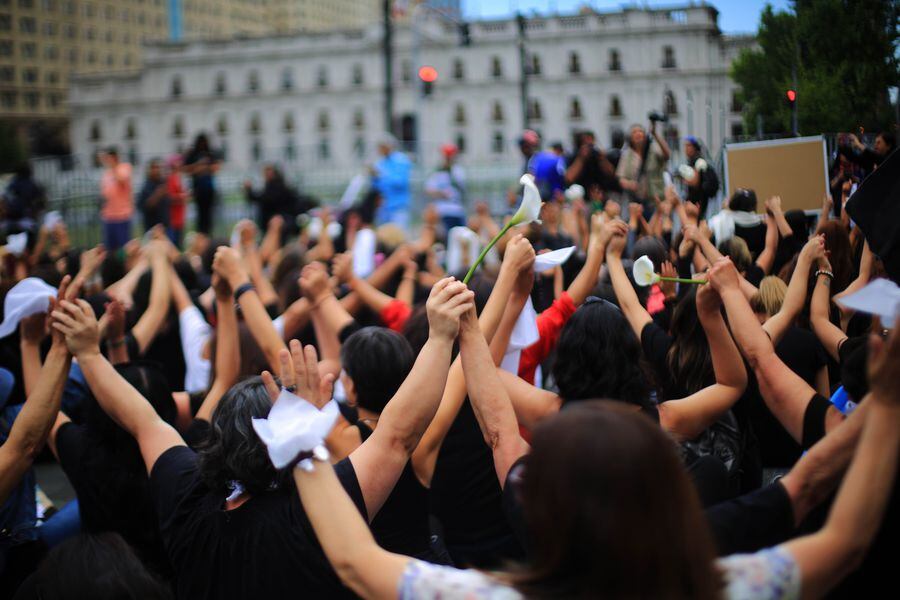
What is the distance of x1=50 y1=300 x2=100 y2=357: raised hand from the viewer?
2941 millimetres

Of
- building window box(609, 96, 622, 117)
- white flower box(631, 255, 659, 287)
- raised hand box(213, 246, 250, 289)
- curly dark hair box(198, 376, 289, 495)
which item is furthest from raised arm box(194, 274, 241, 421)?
building window box(609, 96, 622, 117)

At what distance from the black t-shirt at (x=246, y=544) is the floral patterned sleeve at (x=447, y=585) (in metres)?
0.51

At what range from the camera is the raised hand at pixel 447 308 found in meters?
2.47

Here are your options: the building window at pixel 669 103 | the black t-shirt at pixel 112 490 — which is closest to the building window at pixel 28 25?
the building window at pixel 669 103

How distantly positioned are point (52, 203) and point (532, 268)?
1575 cm

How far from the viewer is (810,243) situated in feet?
11.1

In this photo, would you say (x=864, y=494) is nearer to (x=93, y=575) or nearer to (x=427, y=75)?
(x=93, y=575)

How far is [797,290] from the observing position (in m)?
3.46

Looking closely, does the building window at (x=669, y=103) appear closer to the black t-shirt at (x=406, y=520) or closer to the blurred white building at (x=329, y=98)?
the black t-shirt at (x=406, y=520)

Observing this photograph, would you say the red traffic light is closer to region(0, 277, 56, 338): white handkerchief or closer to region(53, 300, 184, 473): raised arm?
region(0, 277, 56, 338): white handkerchief

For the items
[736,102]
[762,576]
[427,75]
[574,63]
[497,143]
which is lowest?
[762,576]

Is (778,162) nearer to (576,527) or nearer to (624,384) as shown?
(624,384)

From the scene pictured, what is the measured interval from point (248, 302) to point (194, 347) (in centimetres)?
173

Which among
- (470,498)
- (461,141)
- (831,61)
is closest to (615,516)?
(470,498)
